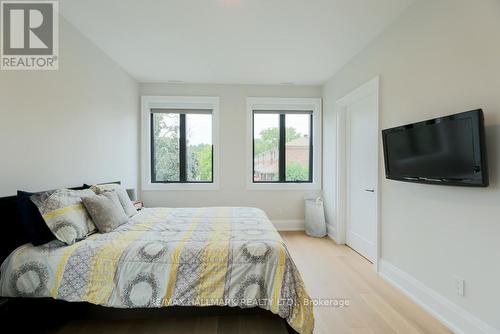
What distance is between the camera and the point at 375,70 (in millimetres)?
2857

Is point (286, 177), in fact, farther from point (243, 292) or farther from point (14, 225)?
point (14, 225)

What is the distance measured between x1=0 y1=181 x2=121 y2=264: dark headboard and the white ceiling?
1816mm

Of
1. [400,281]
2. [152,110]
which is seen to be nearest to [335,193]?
[400,281]

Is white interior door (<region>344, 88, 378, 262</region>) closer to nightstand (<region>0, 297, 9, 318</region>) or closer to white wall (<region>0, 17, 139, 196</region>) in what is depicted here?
nightstand (<region>0, 297, 9, 318</region>)

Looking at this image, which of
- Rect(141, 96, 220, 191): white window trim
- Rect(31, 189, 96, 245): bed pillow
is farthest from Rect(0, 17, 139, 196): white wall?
Rect(141, 96, 220, 191): white window trim

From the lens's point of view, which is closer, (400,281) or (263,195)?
(400,281)

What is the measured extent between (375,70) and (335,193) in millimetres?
1915

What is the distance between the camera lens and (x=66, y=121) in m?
2.54

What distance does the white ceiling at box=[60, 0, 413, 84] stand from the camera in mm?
2303

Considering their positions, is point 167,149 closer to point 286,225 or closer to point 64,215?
point 286,225

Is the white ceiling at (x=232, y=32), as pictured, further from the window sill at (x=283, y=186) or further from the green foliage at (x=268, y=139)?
the window sill at (x=283, y=186)

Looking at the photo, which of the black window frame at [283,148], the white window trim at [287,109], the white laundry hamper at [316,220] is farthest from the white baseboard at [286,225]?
the black window frame at [283,148]

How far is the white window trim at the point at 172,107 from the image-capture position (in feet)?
14.3

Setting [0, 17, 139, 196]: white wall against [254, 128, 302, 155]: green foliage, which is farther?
[254, 128, 302, 155]: green foliage
